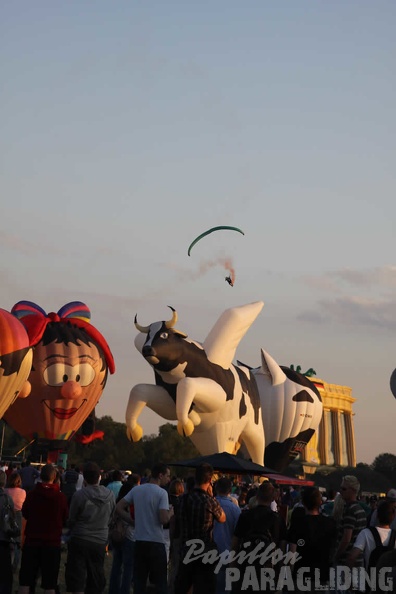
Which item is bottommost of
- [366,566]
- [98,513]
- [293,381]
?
[366,566]

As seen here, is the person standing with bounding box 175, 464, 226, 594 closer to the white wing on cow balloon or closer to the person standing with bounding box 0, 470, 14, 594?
the person standing with bounding box 0, 470, 14, 594

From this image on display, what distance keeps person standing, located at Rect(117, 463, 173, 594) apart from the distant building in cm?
5687

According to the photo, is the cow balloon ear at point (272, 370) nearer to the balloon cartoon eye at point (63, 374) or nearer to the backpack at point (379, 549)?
the balloon cartoon eye at point (63, 374)

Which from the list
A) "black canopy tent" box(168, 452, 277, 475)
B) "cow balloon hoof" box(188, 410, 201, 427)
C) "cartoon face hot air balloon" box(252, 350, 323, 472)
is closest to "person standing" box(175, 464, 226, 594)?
"black canopy tent" box(168, 452, 277, 475)

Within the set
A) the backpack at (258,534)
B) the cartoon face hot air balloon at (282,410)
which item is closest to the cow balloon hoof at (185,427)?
the cartoon face hot air balloon at (282,410)

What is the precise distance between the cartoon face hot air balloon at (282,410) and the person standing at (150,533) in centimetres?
1774

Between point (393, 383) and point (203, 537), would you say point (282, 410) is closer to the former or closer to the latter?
point (393, 383)

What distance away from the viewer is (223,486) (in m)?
8.06

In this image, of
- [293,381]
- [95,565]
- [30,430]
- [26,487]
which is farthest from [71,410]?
[95,565]

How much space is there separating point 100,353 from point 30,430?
3.63 m

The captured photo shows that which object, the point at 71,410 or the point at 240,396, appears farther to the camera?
the point at 71,410

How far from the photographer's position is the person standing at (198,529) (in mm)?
7410

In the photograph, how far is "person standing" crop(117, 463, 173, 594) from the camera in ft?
26.8

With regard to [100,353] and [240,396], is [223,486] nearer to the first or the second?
[240,396]
